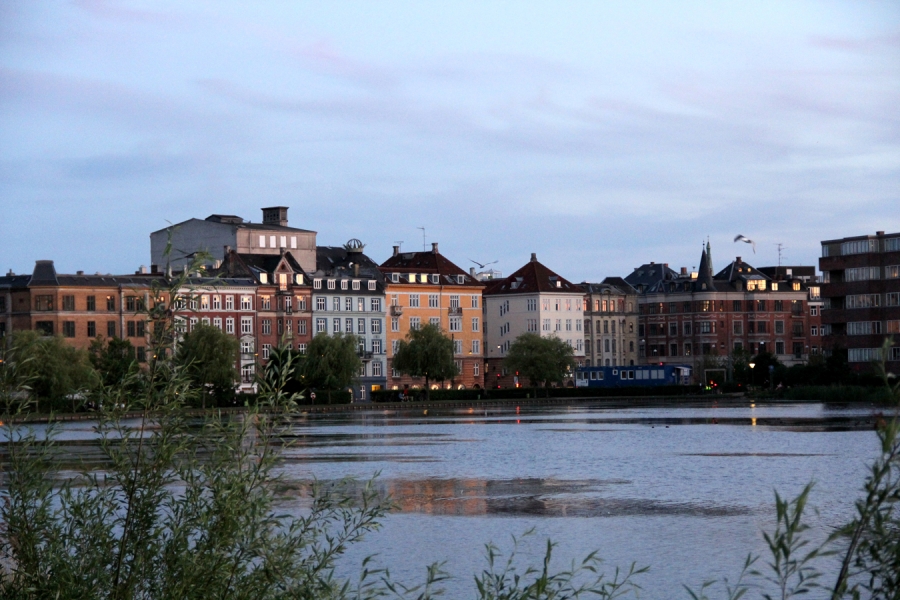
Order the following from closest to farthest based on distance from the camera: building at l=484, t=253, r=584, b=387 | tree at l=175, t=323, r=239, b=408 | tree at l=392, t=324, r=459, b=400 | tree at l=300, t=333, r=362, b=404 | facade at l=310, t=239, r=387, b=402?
tree at l=175, t=323, r=239, b=408
tree at l=300, t=333, r=362, b=404
tree at l=392, t=324, r=459, b=400
facade at l=310, t=239, r=387, b=402
building at l=484, t=253, r=584, b=387

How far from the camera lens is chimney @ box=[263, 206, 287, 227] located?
141 meters

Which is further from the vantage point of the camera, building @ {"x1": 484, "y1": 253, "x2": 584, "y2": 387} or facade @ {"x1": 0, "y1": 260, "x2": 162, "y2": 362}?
building @ {"x1": 484, "y1": 253, "x2": 584, "y2": 387}

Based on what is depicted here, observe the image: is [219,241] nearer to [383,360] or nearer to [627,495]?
[383,360]

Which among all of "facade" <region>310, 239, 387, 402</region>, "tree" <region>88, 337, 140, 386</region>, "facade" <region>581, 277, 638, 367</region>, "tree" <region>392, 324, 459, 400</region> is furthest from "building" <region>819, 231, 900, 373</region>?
"tree" <region>88, 337, 140, 386</region>

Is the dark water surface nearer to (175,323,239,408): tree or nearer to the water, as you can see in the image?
the water

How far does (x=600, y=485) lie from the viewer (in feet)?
127

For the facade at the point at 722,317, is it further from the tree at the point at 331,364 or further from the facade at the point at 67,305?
the facade at the point at 67,305

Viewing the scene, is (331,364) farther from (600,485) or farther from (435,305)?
(600,485)

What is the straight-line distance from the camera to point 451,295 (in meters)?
151

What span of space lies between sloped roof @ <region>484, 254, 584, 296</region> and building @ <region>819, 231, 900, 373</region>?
160 feet

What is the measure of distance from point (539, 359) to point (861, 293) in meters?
38.0

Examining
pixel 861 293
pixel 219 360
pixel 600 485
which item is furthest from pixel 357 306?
pixel 600 485

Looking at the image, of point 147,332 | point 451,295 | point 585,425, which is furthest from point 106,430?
point 451,295

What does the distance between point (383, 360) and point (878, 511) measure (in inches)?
5257
